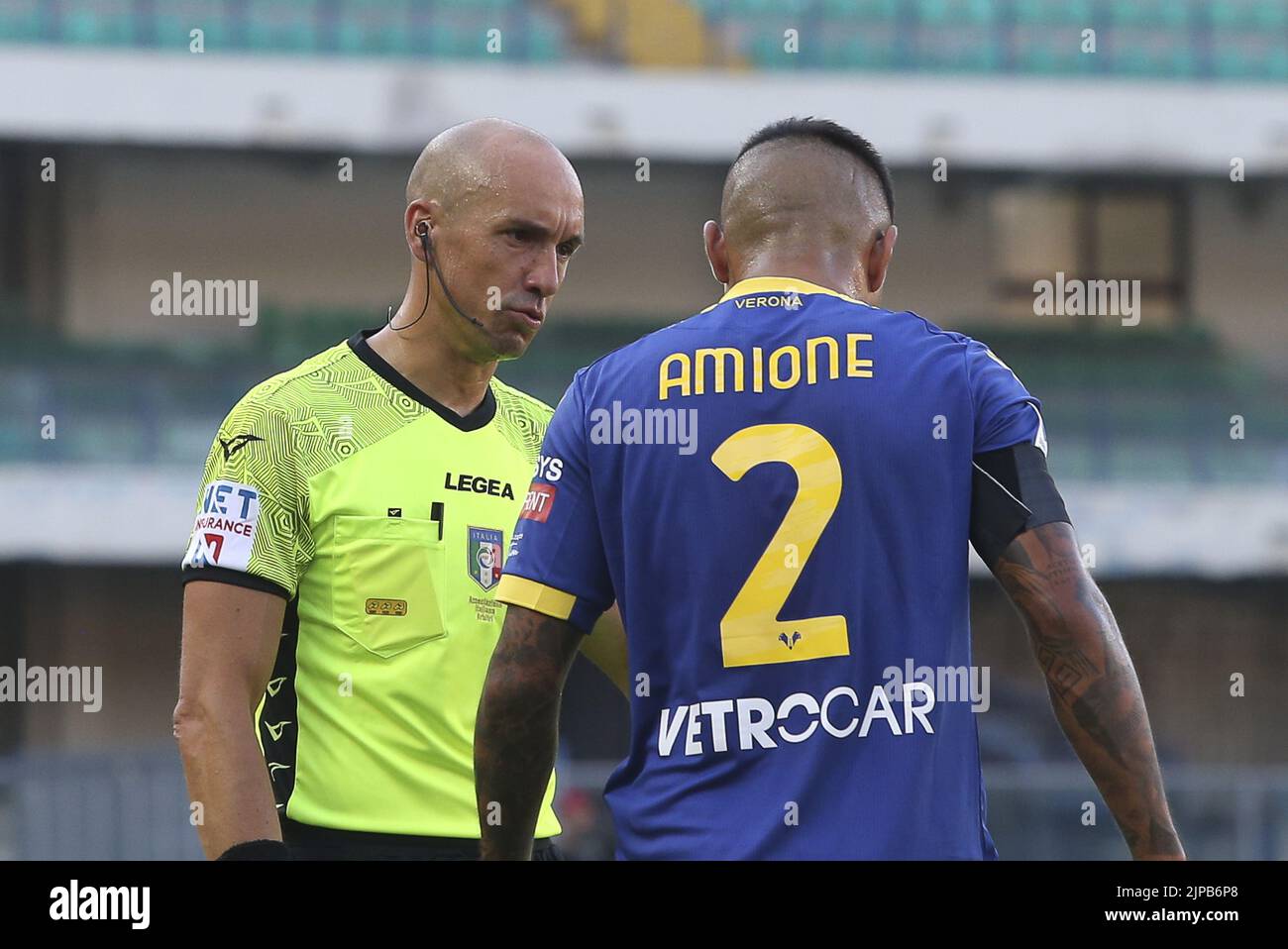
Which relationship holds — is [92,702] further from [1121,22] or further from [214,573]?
[214,573]

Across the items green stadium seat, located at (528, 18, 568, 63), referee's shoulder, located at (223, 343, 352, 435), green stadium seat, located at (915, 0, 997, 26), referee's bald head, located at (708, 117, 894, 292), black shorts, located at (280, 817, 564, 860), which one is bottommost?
black shorts, located at (280, 817, 564, 860)

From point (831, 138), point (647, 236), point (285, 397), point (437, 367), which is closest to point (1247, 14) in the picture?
point (647, 236)

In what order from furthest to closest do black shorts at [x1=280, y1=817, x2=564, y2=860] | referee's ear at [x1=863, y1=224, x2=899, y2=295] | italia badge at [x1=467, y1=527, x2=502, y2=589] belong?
italia badge at [x1=467, y1=527, x2=502, y2=589], black shorts at [x1=280, y1=817, x2=564, y2=860], referee's ear at [x1=863, y1=224, x2=899, y2=295]

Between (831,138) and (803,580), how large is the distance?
2.50ft

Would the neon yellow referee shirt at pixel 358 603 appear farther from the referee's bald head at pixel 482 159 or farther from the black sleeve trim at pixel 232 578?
the referee's bald head at pixel 482 159

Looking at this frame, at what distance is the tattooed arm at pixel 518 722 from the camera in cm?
252

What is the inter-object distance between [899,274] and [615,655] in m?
13.7

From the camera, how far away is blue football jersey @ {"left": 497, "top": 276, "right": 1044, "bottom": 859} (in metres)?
2.30

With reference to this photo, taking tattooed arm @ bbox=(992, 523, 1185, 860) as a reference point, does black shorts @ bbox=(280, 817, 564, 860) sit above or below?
below

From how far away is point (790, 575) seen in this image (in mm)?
2312

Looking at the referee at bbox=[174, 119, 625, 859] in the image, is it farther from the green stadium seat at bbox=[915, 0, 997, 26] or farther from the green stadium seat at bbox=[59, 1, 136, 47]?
the green stadium seat at bbox=[915, 0, 997, 26]

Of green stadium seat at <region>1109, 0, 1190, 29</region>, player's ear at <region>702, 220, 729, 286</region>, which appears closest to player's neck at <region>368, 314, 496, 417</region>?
player's ear at <region>702, 220, 729, 286</region>

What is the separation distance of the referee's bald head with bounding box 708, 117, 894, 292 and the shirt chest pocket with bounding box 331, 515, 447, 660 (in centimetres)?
78
